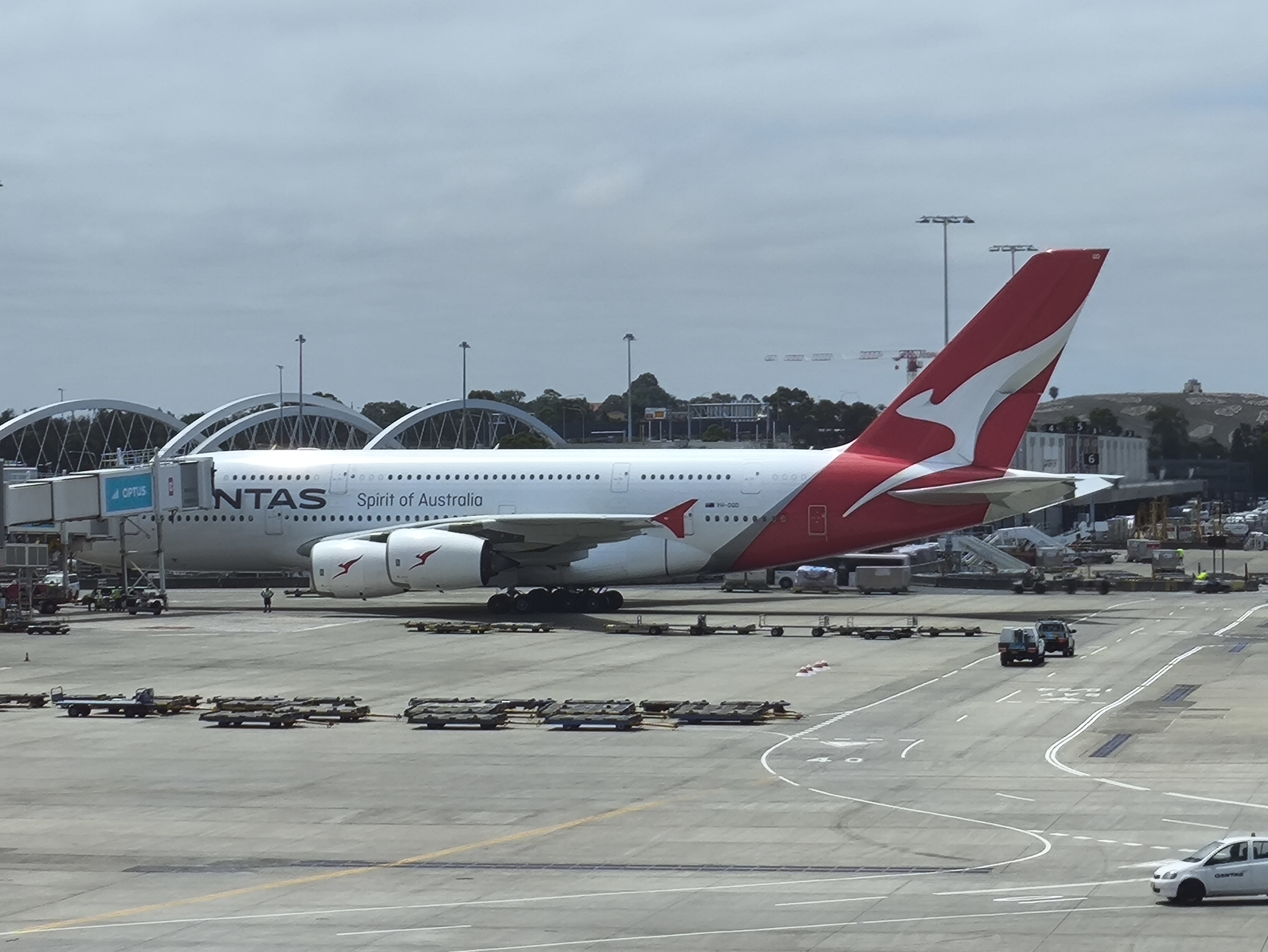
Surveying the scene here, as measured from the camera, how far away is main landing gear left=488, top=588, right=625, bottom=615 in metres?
61.2

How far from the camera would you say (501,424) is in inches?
6511

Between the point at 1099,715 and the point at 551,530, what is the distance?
25644 mm

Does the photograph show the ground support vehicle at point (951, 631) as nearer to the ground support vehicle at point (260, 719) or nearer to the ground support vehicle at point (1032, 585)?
the ground support vehicle at point (1032, 585)

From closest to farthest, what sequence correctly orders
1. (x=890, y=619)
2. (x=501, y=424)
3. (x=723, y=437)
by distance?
(x=890, y=619) < (x=501, y=424) < (x=723, y=437)

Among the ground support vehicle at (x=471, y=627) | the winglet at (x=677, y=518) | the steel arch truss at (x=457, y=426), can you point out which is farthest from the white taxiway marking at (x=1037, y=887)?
the steel arch truss at (x=457, y=426)

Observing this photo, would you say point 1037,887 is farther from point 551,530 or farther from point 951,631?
point 551,530

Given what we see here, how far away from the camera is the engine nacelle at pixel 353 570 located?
57.3m

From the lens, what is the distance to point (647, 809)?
83.8ft

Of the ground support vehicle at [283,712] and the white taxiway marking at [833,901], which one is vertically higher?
the ground support vehicle at [283,712]

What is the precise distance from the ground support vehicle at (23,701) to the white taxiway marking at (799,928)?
920 inches

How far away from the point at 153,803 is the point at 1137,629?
3745 centimetres

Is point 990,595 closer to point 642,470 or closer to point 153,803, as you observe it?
point 642,470

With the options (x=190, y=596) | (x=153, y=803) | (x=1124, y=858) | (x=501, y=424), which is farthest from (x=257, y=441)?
(x=1124, y=858)

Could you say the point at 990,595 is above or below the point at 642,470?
below
